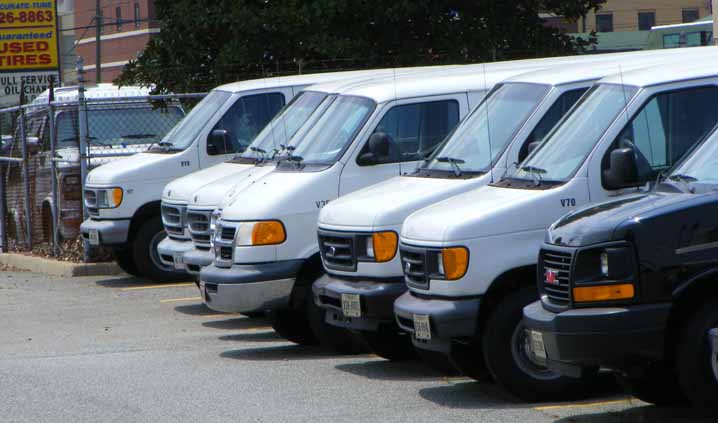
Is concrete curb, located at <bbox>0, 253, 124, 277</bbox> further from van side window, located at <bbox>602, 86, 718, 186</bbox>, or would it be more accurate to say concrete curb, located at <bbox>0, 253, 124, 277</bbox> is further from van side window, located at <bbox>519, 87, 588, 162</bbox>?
van side window, located at <bbox>602, 86, 718, 186</bbox>

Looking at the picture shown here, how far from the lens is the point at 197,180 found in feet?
44.3

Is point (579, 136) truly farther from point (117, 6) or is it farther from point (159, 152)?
point (117, 6)

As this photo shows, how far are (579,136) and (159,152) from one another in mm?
7896

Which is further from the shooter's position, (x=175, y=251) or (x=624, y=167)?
(x=175, y=251)

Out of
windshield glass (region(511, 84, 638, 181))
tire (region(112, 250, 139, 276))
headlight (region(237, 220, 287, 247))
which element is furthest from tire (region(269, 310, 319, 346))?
tire (region(112, 250, 139, 276))

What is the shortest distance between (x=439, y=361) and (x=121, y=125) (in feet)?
32.7

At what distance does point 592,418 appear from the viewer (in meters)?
7.75

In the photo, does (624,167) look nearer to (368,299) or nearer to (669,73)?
(669,73)

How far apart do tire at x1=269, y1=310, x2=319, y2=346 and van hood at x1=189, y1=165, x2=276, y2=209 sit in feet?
3.89

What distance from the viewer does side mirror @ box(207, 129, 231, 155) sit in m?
14.8

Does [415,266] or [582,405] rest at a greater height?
[415,266]

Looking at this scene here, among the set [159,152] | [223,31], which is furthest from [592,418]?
[223,31]

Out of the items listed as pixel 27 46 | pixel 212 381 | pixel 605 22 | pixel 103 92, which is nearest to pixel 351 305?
pixel 212 381

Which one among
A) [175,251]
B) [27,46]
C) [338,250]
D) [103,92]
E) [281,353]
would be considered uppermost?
[27,46]
